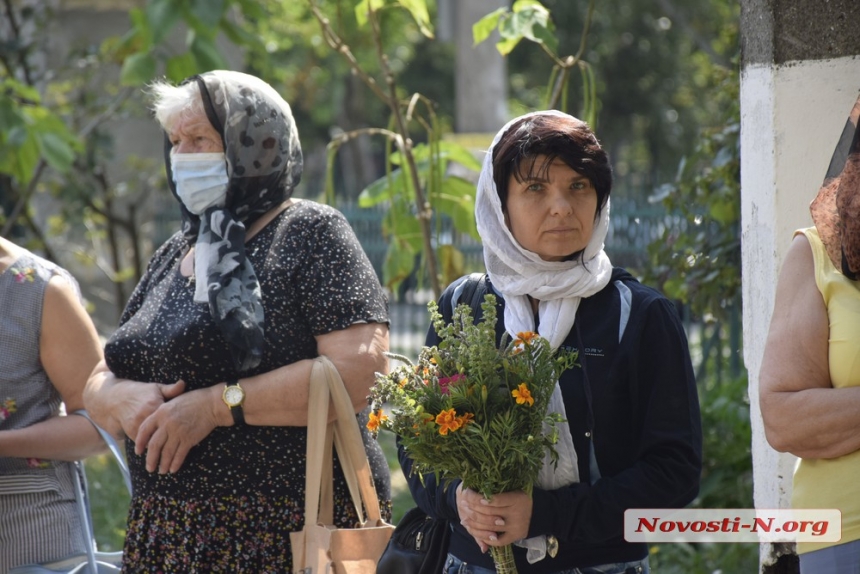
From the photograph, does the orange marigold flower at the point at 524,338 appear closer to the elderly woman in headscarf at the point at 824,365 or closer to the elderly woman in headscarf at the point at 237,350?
the elderly woman in headscarf at the point at 824,365

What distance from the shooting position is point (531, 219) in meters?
2.40

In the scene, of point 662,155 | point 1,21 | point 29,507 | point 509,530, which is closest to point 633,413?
point 509,530

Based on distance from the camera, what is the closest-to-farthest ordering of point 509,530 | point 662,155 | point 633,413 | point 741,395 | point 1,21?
point 509,530 → point 633,413 → point 741,395 → point 1,21 → point 662,155

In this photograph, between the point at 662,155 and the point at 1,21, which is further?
the point at 662,155

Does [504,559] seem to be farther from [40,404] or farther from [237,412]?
[40,404]

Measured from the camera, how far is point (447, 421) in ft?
6.80

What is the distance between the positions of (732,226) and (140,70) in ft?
8.75

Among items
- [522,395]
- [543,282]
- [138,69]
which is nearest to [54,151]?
[138,69]

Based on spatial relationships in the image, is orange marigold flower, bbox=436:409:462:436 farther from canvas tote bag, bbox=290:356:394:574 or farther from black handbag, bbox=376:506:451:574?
canvas tote bag, bbox=290:356:394:574

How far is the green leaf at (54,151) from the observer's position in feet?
16.8

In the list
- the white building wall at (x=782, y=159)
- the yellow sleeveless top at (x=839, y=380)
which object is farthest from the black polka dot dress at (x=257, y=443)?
the yellow sleeveless top at (x=839, y=380)

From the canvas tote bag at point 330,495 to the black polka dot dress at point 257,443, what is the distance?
90 millimetres

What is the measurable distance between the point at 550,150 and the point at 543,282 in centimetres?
28

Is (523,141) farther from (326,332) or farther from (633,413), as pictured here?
(326,332)
